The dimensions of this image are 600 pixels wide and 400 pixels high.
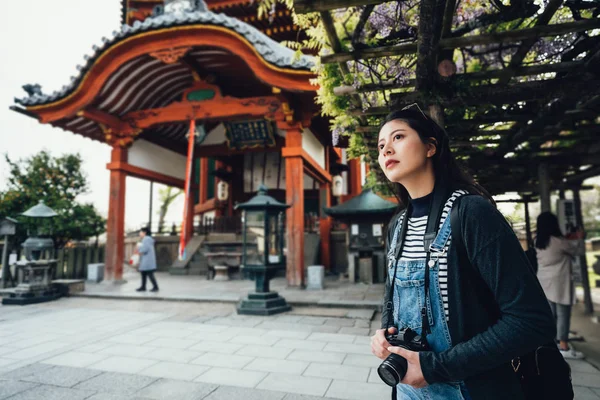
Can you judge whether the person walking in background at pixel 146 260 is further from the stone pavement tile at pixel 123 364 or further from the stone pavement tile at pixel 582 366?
the stone pavement tile at pixel 582 366

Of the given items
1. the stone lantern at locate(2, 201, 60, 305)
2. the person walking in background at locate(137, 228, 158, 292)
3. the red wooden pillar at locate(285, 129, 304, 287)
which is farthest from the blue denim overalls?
the stone lantern at locate(2, 201, 60, 305)

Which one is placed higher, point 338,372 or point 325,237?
point 325,237

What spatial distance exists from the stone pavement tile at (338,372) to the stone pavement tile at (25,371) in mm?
2836

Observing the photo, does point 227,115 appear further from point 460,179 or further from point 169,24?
point 460,179

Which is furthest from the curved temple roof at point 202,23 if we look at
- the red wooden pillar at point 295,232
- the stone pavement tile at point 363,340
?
the stone pavement tile at point 363,340

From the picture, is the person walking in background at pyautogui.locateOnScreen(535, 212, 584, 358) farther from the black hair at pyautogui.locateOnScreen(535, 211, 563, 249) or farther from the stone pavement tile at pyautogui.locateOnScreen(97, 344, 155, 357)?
the stone pavement tile at pyautogui.locateOnScreen(97, 344, 155, 357)

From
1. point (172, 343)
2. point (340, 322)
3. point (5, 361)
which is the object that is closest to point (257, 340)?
point (172, 343)

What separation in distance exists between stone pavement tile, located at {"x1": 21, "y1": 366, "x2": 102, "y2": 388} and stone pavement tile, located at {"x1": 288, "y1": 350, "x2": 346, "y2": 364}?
2.13 metres

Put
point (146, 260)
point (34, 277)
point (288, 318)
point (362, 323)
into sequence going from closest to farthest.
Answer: point (362, 323) < point (288, 318) < point (34, 277) < point (146, 260)

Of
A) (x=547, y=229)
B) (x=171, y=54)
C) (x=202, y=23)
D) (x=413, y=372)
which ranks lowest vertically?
(x=413, y=372)

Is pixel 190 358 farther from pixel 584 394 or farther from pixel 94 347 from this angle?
pixel 584 394

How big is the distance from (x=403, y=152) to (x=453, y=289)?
1.73 feet

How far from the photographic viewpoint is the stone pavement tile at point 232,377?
11.6 ft

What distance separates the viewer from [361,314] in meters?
6.55
